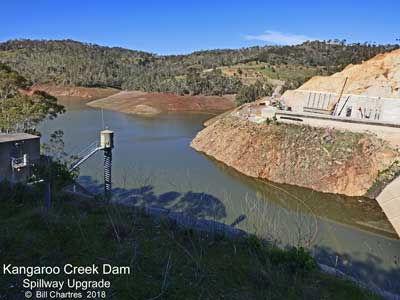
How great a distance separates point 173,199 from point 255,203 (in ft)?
11.6

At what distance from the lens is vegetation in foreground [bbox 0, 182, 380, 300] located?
10.3 ft

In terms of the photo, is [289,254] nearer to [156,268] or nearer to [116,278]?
[156,268]

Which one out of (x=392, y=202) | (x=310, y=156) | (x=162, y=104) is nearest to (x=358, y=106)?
(x=310, y=156)

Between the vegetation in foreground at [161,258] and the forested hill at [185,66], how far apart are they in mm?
44842

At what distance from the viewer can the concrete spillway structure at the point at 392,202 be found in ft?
35.8

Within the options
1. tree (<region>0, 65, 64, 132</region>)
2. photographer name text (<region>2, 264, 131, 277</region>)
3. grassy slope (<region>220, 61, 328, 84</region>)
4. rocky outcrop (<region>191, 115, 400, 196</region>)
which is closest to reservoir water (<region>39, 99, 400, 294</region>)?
rocky outcrop (<region>191, 115, 400, 196</region>)

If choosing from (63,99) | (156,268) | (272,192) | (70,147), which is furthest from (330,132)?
(63,99)

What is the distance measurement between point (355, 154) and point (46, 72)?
68.6 metres

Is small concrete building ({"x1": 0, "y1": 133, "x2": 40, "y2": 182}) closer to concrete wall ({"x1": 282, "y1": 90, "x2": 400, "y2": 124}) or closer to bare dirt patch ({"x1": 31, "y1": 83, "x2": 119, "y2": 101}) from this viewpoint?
concrete wall ({"x1": 282, "y1": 90, "x2": 400, "y2": 124})

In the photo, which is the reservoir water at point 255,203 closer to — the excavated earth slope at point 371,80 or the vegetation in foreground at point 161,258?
the vegetation in foreground at point 161,258

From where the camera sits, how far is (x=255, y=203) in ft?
29.2

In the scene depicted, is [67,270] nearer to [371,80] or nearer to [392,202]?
[392,202]

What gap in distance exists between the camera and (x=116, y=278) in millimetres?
3154

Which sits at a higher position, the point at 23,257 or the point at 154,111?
the point at 23,257
